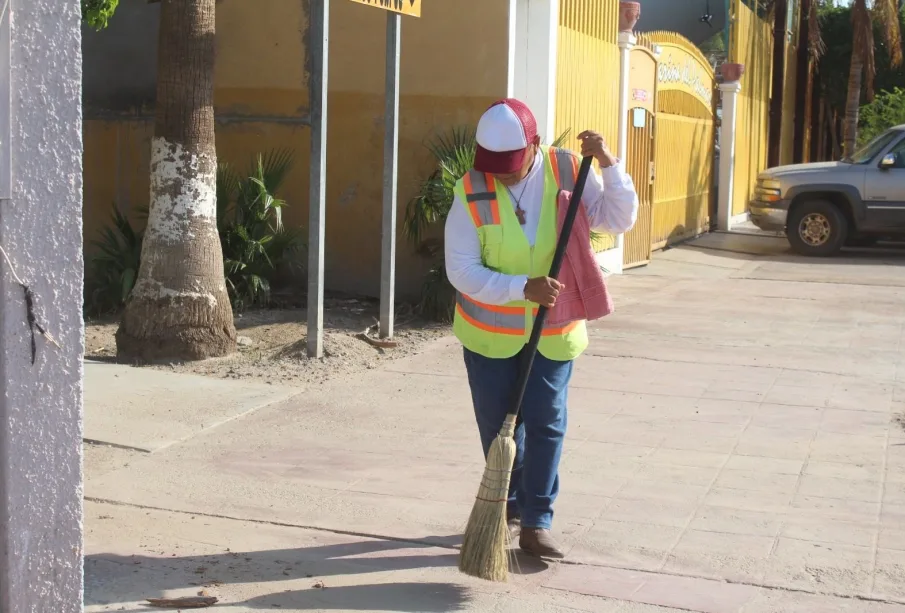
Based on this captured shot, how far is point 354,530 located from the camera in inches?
205

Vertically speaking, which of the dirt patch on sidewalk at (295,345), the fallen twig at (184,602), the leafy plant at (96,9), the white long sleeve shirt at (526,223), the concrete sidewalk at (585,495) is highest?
the leafy plant at (96,9)

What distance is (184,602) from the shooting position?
4383 mm

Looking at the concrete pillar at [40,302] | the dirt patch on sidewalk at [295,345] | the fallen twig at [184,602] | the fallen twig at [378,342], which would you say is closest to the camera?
the concrete pillar at [40,302]

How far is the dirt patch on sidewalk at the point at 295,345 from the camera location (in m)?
8.23

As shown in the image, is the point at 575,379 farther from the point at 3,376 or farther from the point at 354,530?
the point at 3,376

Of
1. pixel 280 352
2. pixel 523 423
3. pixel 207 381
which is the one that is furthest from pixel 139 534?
pixel 280 352

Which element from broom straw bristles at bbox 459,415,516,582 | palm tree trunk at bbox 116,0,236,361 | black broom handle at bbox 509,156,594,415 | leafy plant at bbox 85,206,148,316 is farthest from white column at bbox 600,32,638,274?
broom straw bristles at bbox 459,415,516,582

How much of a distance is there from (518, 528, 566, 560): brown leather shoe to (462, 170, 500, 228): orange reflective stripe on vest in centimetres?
124

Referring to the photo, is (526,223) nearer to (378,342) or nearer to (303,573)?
(303,573)

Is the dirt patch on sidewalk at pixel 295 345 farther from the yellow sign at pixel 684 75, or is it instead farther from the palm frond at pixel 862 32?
the palm frond at pixel 862 32

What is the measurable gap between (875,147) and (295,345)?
34.4ft

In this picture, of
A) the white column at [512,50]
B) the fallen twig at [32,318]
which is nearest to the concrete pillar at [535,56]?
the white column at [512,50]

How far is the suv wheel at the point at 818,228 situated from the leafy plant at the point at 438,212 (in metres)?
6.87

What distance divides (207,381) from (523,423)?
361cm
